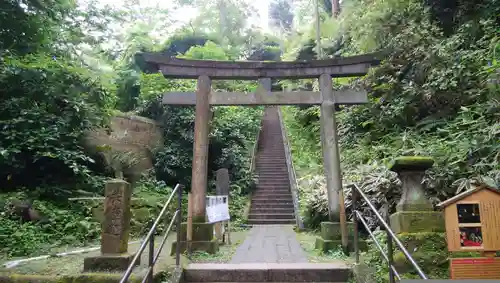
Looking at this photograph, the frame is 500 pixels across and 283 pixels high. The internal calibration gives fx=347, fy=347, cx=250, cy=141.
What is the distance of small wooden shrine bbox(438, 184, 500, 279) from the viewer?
3.36m

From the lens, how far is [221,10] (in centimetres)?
2434

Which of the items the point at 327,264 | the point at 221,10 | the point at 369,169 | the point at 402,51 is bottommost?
the point at 327,264

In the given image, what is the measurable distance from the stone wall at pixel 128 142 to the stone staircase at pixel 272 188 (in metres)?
4.05

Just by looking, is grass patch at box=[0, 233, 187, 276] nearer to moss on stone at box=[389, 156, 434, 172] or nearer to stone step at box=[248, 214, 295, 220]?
moss on stone at box=[389, 156, 434, 172]

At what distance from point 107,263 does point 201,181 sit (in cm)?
262

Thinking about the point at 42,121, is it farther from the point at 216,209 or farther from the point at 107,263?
the point at 107,263

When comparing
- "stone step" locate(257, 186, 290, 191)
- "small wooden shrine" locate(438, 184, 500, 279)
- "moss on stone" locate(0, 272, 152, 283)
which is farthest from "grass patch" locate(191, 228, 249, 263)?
"stone step" locate(257, 186, 290, 191)

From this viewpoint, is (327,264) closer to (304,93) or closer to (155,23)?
(304,93)

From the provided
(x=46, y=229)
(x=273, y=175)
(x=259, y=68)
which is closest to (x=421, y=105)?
(x=259, y=68)

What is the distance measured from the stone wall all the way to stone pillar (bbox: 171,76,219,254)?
13.8 feet

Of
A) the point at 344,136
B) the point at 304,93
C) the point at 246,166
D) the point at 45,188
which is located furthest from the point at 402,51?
the point at 45,188

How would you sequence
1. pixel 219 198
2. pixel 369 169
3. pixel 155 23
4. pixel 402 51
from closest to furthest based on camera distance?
pixel 219 198, pixel 369 169, pixel 402 51, pixel 155 23

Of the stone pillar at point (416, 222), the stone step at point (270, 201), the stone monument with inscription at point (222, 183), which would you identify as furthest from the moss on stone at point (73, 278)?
the stone step at point (270, 201)

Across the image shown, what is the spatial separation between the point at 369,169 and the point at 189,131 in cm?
702
